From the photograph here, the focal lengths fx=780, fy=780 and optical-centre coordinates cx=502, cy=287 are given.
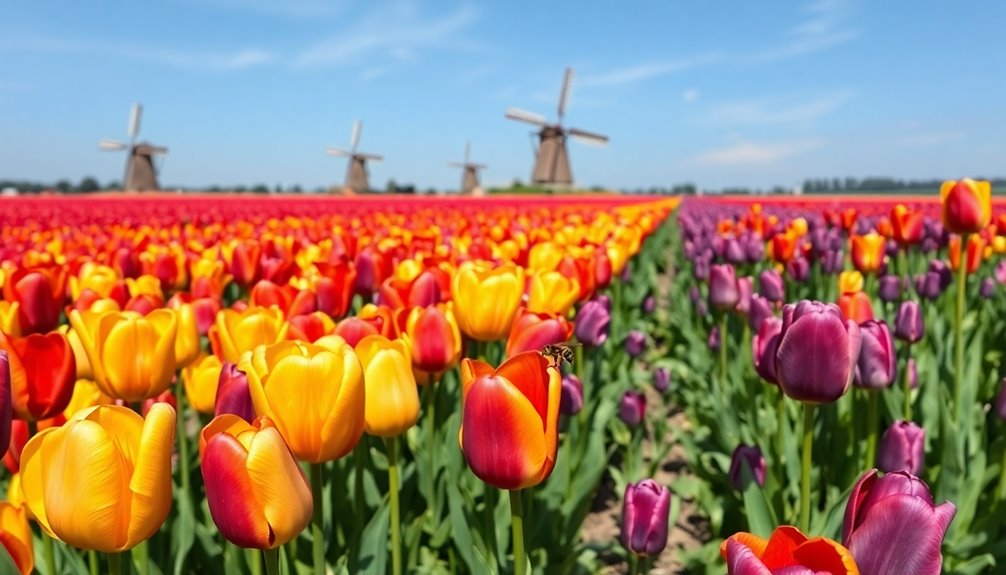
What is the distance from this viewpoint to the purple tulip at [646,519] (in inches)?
73.4

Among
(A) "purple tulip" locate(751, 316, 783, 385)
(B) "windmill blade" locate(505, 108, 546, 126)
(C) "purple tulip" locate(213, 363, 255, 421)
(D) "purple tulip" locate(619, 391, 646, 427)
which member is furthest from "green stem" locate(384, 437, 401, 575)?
(B) "windmill blade" locate(505, 108, 546, 126)

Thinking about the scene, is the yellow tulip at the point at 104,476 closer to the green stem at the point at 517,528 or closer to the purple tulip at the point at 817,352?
the green stem at the point at 517,528

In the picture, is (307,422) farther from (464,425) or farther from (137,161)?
(137,161)

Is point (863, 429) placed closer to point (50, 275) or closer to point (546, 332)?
point (546, 332)

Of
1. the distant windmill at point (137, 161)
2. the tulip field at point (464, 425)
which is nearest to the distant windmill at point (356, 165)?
the distant windmill at point (137, 161)

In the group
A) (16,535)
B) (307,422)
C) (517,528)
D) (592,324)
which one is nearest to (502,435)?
(517,528)

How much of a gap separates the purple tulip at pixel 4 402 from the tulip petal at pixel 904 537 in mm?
1274

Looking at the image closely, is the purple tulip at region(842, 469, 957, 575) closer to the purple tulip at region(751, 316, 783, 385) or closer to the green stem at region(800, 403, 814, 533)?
the green stem at region(800, 403, 814, 533)

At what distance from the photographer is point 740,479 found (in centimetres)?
237

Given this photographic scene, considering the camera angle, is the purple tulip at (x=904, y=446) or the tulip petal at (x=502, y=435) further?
the purple tulip at (x=904, y=446)

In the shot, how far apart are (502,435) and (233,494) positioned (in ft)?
1.31

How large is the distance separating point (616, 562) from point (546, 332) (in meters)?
1.53

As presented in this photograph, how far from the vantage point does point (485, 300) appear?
88.4 inches

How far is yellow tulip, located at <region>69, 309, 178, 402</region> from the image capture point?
1.77 m
